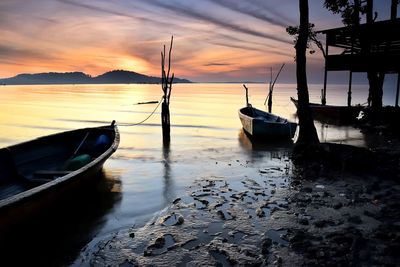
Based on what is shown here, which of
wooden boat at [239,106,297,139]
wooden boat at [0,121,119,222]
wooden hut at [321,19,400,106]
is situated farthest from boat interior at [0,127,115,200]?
wooden hut at [321,19,400,106]

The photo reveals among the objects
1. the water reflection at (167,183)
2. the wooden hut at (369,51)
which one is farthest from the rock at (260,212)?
the wooden hut at (369,51)

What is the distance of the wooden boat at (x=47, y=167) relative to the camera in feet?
18.6

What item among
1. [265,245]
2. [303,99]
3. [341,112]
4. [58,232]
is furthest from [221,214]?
[341,112]

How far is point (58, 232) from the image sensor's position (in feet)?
21.9

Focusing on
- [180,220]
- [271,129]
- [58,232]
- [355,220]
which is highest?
[271,129]

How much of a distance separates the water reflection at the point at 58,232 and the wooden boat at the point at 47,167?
333 mm

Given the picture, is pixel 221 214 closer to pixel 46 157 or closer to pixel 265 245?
pixel 265 245

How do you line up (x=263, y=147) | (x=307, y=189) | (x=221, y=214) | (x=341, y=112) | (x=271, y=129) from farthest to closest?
(x=341, y=112)
(x=271, y=129)
(x=263, y=147)
(x=307, y=189)
(x=221, y=214)

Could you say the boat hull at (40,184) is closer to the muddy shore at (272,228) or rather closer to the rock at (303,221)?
the muddy shore at (272,228)

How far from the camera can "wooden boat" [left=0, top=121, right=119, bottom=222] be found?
224 inches

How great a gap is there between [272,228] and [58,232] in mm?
4309

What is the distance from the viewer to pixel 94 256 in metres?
5.63

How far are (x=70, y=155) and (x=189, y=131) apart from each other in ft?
39.7

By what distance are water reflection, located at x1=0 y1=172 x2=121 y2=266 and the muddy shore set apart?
1.63ft
